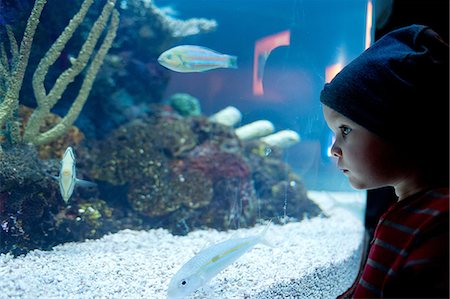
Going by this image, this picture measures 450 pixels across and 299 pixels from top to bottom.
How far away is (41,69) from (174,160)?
2.03m

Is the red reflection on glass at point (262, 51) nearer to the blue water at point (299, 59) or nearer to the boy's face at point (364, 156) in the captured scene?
the blue water at point (299, 59)

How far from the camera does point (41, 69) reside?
2727 mm

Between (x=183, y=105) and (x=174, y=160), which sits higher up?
(x=174, y=160)

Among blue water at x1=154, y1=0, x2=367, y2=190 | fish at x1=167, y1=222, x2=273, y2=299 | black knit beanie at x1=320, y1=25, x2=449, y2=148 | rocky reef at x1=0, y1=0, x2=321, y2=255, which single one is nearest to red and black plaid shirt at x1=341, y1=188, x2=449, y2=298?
black knit beanie at x1=320, y1=25, x2=449, y2=148

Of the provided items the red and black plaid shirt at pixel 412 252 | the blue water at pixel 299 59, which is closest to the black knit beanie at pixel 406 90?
the red and black plaid shirt at pixel 412 252

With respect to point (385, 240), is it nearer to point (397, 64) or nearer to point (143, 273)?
point (397, 64)

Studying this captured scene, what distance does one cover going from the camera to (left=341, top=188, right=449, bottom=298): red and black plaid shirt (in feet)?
3.05

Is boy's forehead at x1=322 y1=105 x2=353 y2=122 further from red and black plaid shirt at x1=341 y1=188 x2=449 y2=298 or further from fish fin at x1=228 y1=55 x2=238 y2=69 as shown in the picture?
fish fin at x1=228 y1=55 x2=238 y2=69

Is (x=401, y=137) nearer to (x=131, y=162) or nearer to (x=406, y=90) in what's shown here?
(x=406, y=90)

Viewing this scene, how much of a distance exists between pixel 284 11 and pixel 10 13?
2051 mm

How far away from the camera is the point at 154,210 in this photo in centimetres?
392

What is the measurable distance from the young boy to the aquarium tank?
99cm

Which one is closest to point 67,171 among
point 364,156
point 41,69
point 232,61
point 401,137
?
point 41,69

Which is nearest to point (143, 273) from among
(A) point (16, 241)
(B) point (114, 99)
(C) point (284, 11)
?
(A) point (16, 241)
